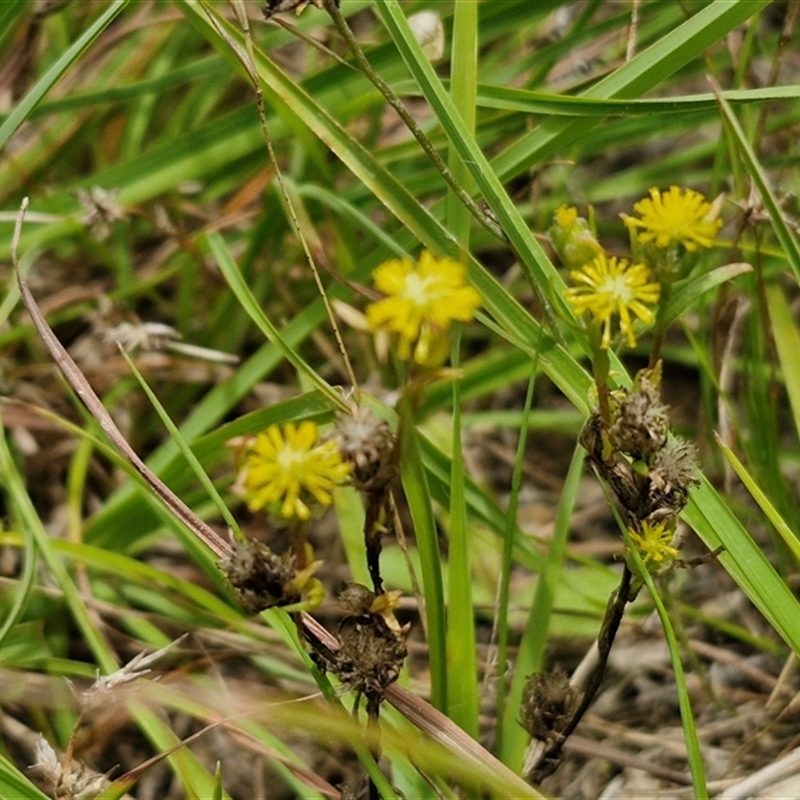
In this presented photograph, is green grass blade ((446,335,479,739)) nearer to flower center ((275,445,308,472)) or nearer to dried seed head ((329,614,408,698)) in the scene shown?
dried seed head ((329,614,408,698))

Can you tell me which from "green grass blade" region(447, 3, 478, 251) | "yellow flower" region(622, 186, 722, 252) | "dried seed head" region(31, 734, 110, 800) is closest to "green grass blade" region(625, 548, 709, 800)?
"yellow flower" region(622, 186, 722, 252)

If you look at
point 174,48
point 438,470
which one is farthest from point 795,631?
point 174,48

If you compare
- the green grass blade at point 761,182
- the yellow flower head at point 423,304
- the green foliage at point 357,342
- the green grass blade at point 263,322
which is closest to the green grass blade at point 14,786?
the green foliage at point 357,342

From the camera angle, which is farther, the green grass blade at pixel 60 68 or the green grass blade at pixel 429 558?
the green grass blade at pixel 60 68

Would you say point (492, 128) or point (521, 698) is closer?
point (521, 698)

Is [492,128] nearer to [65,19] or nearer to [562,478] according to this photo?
[562,478]

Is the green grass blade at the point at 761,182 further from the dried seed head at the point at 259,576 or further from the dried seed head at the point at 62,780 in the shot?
the dried seed head at the point at 62,780
